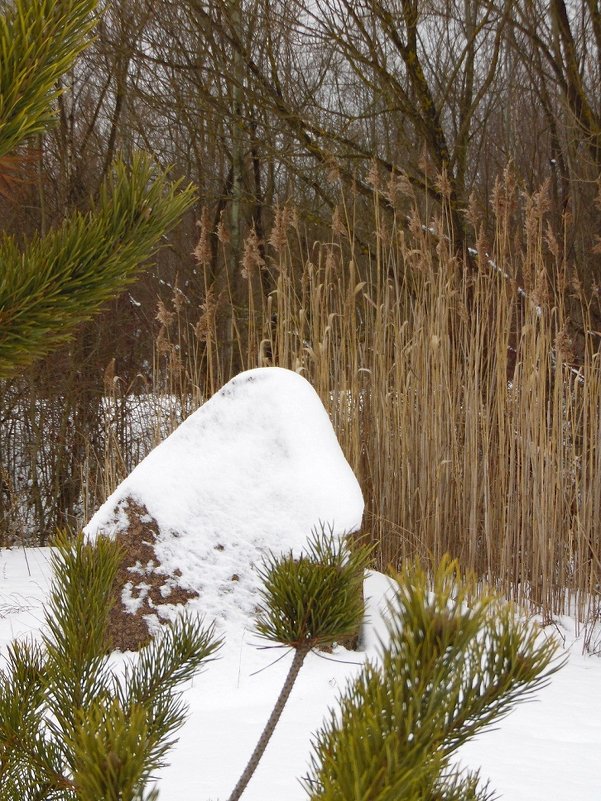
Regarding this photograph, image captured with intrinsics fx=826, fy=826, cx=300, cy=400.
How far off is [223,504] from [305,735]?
0.71m

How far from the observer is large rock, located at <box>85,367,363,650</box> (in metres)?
2.14

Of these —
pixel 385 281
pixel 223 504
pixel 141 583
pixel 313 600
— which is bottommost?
pixel 141 583

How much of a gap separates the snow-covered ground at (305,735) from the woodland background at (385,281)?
54cm

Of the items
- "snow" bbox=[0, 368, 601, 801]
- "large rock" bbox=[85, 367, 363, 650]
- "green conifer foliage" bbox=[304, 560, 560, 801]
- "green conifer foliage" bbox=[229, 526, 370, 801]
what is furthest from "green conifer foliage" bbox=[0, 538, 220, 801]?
"large rock" bbox=[85, 367, 363, 650]

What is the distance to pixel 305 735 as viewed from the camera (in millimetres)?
1701

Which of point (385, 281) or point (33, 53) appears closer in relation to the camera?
point (33, 53)

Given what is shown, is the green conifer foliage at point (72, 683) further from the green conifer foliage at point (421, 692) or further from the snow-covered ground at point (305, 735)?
the snow-covered ground at point (305, 735)

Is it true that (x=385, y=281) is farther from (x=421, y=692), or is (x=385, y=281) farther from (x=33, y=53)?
(x=421, y=692)

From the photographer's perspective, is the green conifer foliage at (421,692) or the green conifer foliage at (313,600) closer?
the green conifer foliage at (421,692)

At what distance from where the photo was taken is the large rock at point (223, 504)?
2.14 meters

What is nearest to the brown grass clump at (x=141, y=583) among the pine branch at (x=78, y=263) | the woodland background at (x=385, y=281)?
the woodland background at (x=385, y=281)

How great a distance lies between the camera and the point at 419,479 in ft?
9.05

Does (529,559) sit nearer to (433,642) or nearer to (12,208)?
(433,642)

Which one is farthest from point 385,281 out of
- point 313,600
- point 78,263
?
point 313,600
